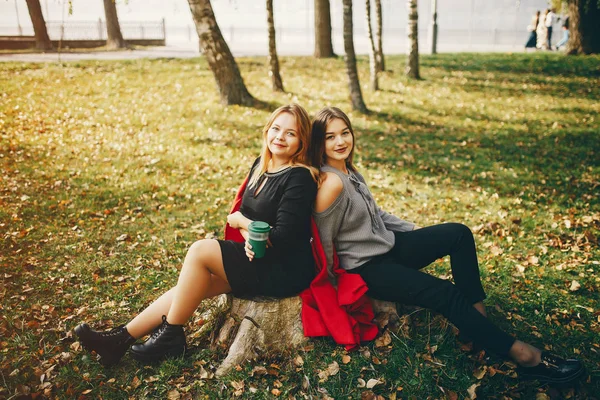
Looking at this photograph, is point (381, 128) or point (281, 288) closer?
point (281, 288)

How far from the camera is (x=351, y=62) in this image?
10500 mm

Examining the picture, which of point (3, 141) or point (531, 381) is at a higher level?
point (3, 141)

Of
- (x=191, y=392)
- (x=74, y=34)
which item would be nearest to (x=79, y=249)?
(x=191, y=392)

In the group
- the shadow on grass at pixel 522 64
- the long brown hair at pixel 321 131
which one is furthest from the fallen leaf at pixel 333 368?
the shadow on grass at pixel 522 64

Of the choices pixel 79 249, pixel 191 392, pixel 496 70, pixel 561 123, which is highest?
pixel 496 70

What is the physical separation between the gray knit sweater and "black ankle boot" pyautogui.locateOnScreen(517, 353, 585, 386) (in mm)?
1319

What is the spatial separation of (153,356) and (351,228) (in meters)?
1.77

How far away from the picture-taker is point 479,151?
9.02 metres

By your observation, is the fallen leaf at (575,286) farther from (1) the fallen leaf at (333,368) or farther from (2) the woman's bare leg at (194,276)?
(2) the woman's bare leg at (194,276)

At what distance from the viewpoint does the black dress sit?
3.48 m

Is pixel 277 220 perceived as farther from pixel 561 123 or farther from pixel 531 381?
pixel 561 123

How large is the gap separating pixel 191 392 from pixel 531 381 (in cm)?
247

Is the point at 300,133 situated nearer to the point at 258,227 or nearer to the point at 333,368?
the point at 258,227

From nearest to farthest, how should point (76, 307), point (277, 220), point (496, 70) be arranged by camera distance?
point (277, 220), point (76, 307), point (496, 70)
